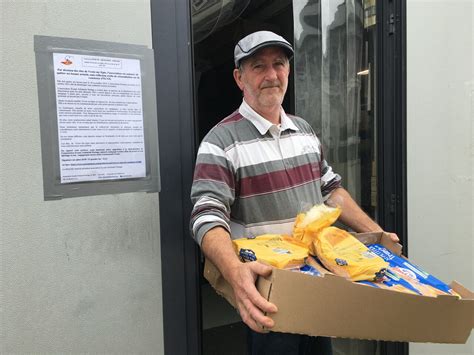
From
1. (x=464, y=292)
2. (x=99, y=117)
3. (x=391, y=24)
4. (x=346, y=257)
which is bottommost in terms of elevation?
(x=464, y=292)

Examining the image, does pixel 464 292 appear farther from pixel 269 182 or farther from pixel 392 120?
pixel 392 120

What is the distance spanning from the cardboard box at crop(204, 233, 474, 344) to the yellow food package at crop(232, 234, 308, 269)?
0.25ft

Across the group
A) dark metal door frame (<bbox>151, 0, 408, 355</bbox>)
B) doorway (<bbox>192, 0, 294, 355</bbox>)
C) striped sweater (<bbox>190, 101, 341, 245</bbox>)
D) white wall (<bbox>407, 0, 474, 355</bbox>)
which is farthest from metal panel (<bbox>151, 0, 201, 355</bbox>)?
white wall (<bbox>407, 0, 474, 355</bbox>)

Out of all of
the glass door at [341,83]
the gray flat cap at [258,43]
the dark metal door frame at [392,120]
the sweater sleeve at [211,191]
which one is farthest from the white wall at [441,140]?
the sweater sleeve at [211,191]

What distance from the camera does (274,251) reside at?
3.47 feet

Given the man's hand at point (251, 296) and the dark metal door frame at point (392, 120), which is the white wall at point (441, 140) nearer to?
the dark metal door frame at point (392, 120)

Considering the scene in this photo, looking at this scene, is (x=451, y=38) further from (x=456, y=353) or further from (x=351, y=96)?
(x=456, y=353)

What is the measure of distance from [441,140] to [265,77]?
4.14ft

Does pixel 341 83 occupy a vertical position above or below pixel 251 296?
above

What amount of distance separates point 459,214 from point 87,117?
6.79 ft

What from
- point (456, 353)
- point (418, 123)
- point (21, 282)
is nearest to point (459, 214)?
point (418, 123)

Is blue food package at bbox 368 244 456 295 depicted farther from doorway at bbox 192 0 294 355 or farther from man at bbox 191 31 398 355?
doorway at bbox 192 0 294 355

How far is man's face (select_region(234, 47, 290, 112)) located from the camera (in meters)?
1.42

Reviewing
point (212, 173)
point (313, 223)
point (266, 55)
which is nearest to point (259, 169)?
point (212, 173)
